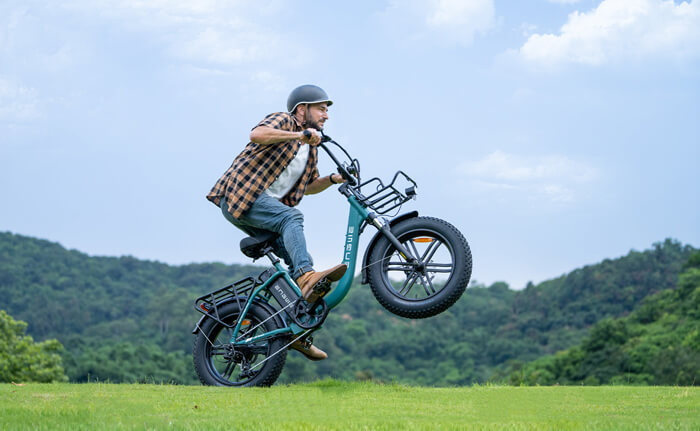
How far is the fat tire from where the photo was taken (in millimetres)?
7094

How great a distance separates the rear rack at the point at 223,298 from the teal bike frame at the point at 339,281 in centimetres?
17

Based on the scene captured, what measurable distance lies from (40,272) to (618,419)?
10046 centimetres

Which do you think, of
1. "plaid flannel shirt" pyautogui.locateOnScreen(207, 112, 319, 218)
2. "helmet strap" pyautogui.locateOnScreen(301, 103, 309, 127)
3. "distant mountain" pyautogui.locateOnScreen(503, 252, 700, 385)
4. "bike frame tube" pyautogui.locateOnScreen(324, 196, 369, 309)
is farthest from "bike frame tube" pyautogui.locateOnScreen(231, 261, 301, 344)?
"distant mountain" pyautogui.locateOnScreen(503, 252, 700, 385)

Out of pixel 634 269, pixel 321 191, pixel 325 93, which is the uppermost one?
pixel 634 269

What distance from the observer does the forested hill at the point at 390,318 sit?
240 ft

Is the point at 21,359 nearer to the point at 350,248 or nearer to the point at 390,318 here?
the point at 350,248

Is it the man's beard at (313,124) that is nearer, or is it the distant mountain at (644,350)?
the man's beard at (313,124)

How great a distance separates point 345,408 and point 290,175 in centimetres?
245

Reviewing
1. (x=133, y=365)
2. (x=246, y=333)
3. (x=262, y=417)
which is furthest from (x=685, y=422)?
(x=133, y=365)

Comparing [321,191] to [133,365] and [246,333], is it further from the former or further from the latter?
[133,365]

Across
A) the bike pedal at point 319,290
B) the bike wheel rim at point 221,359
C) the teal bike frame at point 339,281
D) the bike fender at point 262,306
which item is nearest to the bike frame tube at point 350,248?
the teal bike frame at point 339,281

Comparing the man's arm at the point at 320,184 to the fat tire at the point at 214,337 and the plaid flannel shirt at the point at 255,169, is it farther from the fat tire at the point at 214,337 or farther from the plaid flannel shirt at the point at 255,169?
the fat tire at the point at 214,337

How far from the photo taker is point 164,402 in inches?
236

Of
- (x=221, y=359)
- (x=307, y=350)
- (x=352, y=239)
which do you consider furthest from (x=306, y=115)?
(x=221, y=359)
